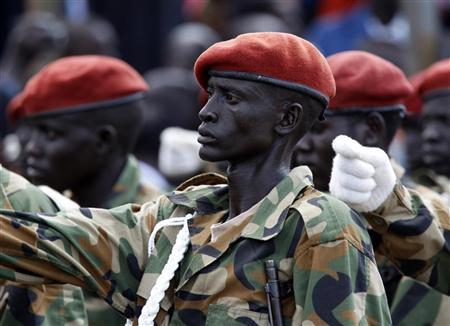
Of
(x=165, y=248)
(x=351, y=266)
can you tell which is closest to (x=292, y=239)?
(x=351, y=266)

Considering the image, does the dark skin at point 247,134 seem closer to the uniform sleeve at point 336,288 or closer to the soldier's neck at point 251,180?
the soldier's neck at point 251,180

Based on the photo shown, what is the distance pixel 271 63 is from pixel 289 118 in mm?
201

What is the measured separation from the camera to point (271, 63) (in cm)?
427

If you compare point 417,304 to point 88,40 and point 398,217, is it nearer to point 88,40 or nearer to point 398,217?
point 398,217

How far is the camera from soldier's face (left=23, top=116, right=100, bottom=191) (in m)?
6.14

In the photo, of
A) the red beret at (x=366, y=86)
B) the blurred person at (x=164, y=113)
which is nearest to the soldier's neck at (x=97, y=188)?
the red beret at (x=366, y=86)

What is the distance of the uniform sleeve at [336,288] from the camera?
3979mm

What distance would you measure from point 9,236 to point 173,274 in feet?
1.77

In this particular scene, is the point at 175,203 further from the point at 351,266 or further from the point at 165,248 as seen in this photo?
the point at 351,266

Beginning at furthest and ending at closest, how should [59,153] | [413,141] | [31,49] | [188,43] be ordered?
[188,43]
[31,49]
[413,141]
[59,153]

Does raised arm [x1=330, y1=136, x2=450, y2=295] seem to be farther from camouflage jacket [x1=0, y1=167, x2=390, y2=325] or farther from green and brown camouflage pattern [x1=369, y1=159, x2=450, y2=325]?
green and brown camouflage pattern [x1=369, y1=159, x2=450, y2=325]

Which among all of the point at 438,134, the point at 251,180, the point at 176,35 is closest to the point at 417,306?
the point at 438,134

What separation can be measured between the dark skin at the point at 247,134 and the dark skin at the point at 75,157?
6.36 ft

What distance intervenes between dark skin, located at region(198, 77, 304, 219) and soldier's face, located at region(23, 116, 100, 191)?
193 centimetres
